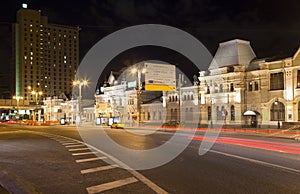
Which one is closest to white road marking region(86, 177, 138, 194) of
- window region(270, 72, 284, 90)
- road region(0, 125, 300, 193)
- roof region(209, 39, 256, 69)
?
road region(0, 125, 300, 193)

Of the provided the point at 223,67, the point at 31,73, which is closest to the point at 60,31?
the point at 31,73

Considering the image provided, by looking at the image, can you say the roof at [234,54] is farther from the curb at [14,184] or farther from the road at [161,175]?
the curb at [14,184]

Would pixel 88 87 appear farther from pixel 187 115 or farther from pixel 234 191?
pixel 234 191

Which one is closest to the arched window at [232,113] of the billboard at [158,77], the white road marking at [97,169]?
the billboard at [158,77]

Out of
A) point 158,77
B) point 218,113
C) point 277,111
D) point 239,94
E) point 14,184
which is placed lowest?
point 14,184

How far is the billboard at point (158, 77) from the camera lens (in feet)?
135

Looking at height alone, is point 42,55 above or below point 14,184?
above

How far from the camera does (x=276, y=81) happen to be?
171ft

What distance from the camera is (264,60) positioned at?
54.3m

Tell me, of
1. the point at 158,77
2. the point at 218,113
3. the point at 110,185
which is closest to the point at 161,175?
the point at 110,185

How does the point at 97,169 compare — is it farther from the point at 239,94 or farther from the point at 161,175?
the point at 239,94

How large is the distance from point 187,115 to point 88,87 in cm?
6276

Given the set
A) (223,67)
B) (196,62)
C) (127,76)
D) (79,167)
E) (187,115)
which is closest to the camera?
(79,167)

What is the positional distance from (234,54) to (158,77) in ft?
83.6
